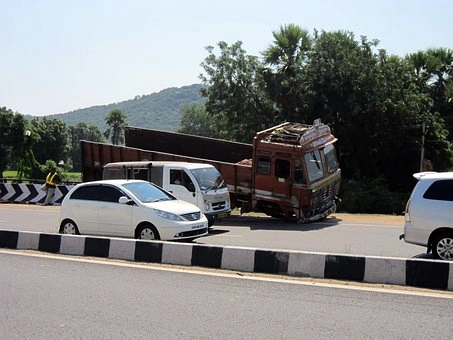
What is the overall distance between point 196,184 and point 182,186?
503mm

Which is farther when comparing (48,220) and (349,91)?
(349,91)

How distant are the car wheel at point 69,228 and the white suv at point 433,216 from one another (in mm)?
7132

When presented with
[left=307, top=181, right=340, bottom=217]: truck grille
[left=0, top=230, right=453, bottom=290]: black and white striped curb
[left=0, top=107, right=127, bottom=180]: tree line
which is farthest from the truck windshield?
[left=0, top=107, right=127, bottom=180]: tree line

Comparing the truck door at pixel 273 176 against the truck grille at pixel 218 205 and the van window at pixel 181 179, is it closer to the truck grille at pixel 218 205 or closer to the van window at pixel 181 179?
the truck grille at pixel 218 205

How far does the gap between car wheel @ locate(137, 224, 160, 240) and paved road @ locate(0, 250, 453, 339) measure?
2772 mm

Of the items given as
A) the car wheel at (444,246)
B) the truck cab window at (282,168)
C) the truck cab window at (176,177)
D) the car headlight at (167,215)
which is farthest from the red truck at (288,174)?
the car wheel at (444,246)

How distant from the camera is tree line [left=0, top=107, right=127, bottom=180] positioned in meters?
52.3

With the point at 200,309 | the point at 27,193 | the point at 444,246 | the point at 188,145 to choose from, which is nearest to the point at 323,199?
the point at 188,145

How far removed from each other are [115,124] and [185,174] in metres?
97.5

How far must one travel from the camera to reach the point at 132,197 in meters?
12.2

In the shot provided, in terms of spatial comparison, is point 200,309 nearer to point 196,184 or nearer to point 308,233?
point 308,233

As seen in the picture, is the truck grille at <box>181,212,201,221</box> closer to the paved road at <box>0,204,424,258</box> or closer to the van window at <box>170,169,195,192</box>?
the paved road at <box>0,204,424,258</box>

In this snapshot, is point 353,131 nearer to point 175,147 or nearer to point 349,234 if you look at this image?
point 175,147

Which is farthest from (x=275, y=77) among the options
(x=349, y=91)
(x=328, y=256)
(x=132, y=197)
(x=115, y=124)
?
(x=115, y=124)
